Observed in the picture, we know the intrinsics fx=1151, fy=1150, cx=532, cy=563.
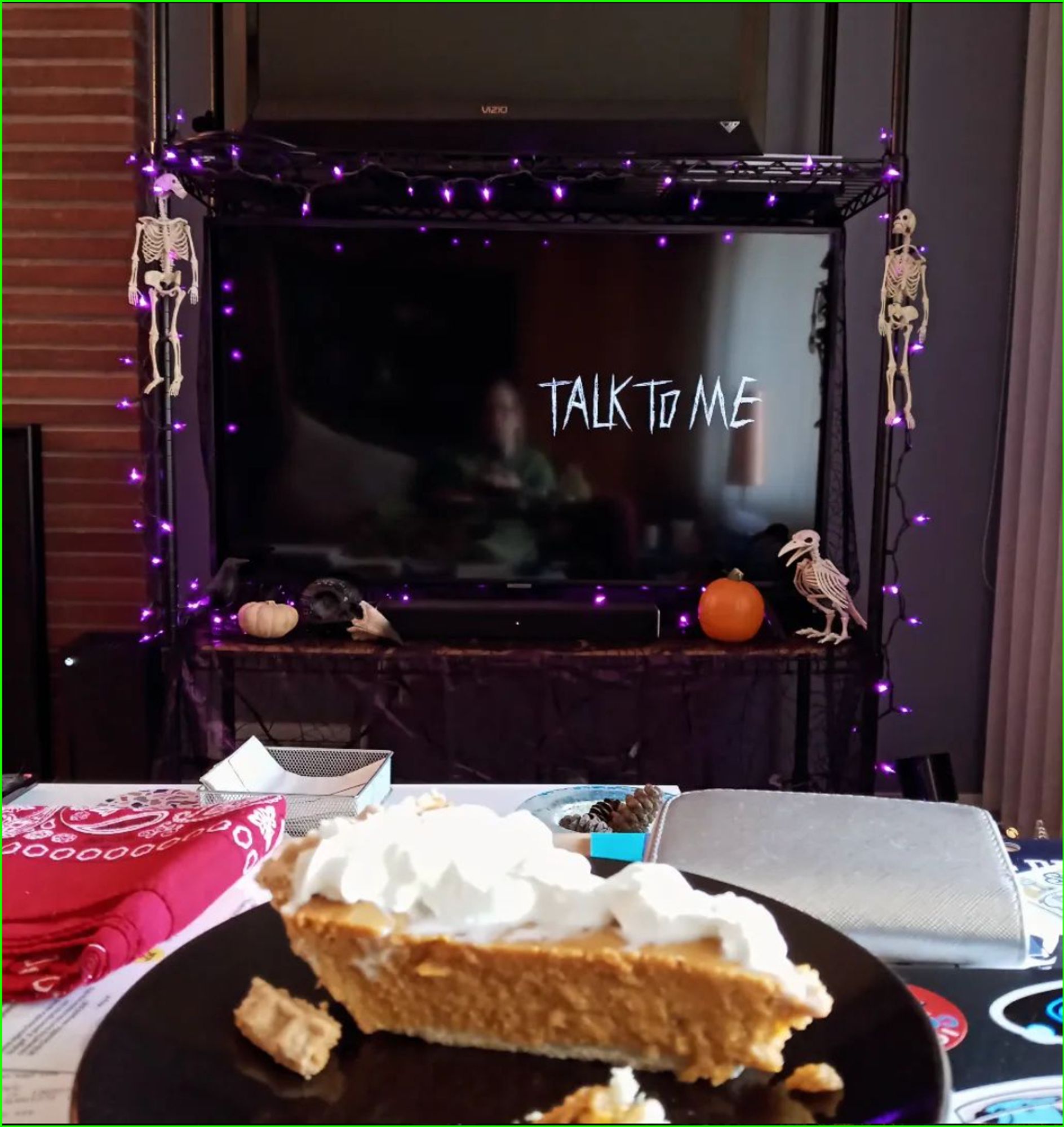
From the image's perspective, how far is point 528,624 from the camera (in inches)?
96.0

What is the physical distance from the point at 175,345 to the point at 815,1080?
85.0 inches

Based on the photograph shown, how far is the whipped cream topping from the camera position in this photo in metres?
0.63

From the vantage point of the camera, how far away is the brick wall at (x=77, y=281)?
2.61m

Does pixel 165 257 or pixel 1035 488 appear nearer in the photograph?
pixel 165 257

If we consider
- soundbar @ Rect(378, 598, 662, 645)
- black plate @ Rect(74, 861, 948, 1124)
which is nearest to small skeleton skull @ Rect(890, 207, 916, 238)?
soundbar @ Rect(378, 598, 662, 645)

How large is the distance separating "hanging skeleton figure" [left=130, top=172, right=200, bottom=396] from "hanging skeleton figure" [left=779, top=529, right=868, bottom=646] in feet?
4.48

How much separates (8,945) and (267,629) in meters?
1.60

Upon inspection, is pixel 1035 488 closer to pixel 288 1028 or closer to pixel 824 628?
pixel 824 628

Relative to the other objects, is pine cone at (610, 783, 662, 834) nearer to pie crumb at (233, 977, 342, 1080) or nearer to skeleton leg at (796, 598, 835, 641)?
pie crumb at (233, 977, 342, 1080)

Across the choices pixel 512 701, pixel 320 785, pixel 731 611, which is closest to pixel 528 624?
pixel 512 701

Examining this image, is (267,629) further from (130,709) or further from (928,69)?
(928,69)

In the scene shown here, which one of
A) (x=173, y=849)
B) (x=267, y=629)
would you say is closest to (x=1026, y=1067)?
(x=173, y=849)

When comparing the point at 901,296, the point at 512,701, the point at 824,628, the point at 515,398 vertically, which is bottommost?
the point at 512,701

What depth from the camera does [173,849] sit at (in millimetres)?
904
